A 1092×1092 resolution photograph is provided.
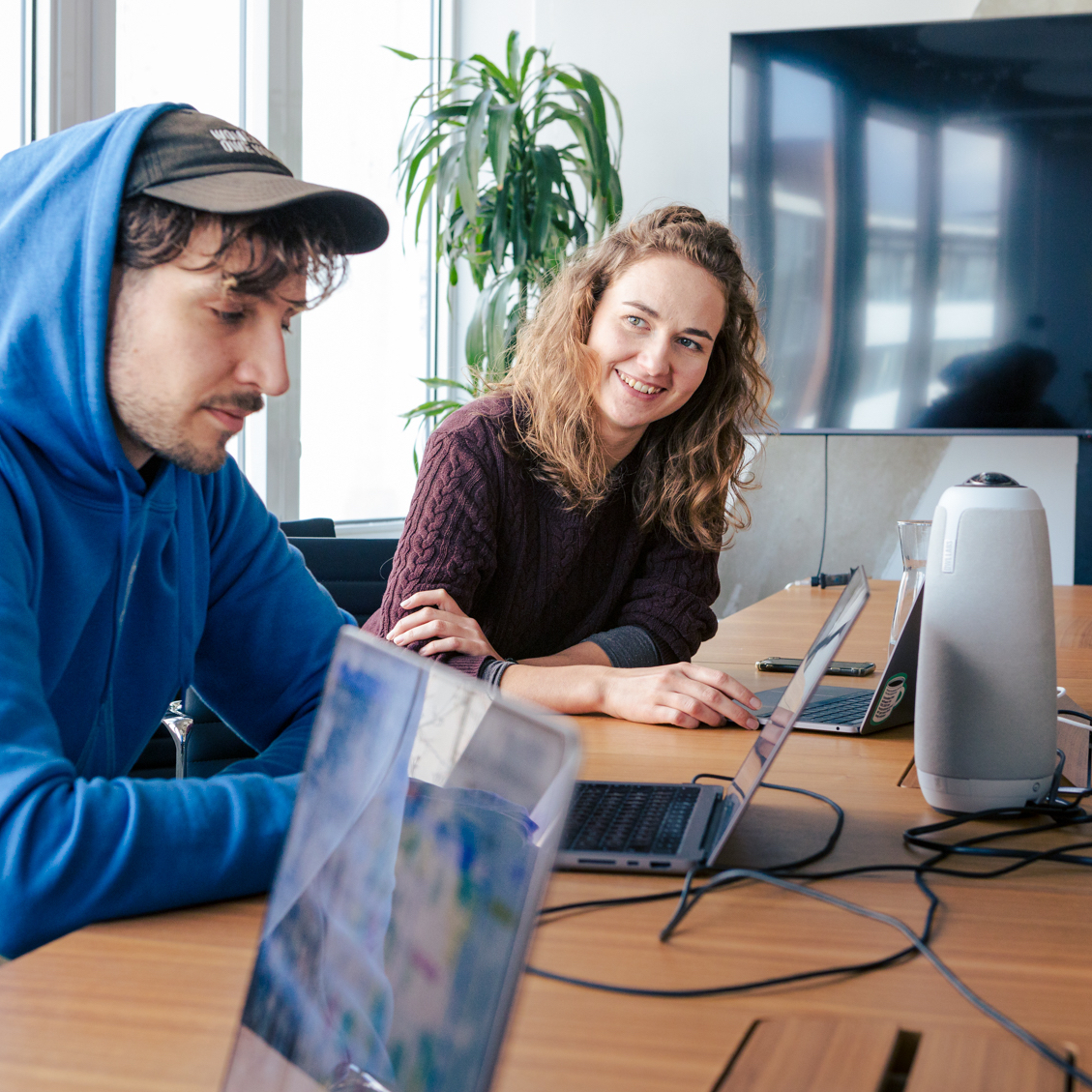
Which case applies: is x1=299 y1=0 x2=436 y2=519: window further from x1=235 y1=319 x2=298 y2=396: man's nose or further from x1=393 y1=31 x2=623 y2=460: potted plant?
x1=235 y1=319 x2=298 y2=396: man's nose

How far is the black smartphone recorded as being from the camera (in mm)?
1501

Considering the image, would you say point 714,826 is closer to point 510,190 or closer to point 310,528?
point 310,528

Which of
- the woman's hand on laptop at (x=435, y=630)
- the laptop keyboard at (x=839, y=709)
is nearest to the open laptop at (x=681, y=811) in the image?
the laptop keyboard at (x=839, y=709)

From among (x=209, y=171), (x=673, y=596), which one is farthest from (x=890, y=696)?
(x=209, y=171)

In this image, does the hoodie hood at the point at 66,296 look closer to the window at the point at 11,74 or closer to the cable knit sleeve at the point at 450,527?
the cable knit sleeve at the point at 450,527

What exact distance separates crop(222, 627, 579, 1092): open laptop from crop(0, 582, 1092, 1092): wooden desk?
0.12 m

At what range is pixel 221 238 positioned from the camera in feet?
2.78

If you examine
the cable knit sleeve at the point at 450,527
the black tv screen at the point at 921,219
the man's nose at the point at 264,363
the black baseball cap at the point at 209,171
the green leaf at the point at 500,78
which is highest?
the green leaf at the point at 500,78

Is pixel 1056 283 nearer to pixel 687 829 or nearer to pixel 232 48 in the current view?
pixel 232 48

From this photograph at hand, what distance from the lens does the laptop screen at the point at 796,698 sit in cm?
71

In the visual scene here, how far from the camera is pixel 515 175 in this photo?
317 centimetres

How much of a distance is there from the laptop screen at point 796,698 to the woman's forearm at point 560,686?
0.39m

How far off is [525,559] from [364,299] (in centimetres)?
203

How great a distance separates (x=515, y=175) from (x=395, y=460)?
98 cm
